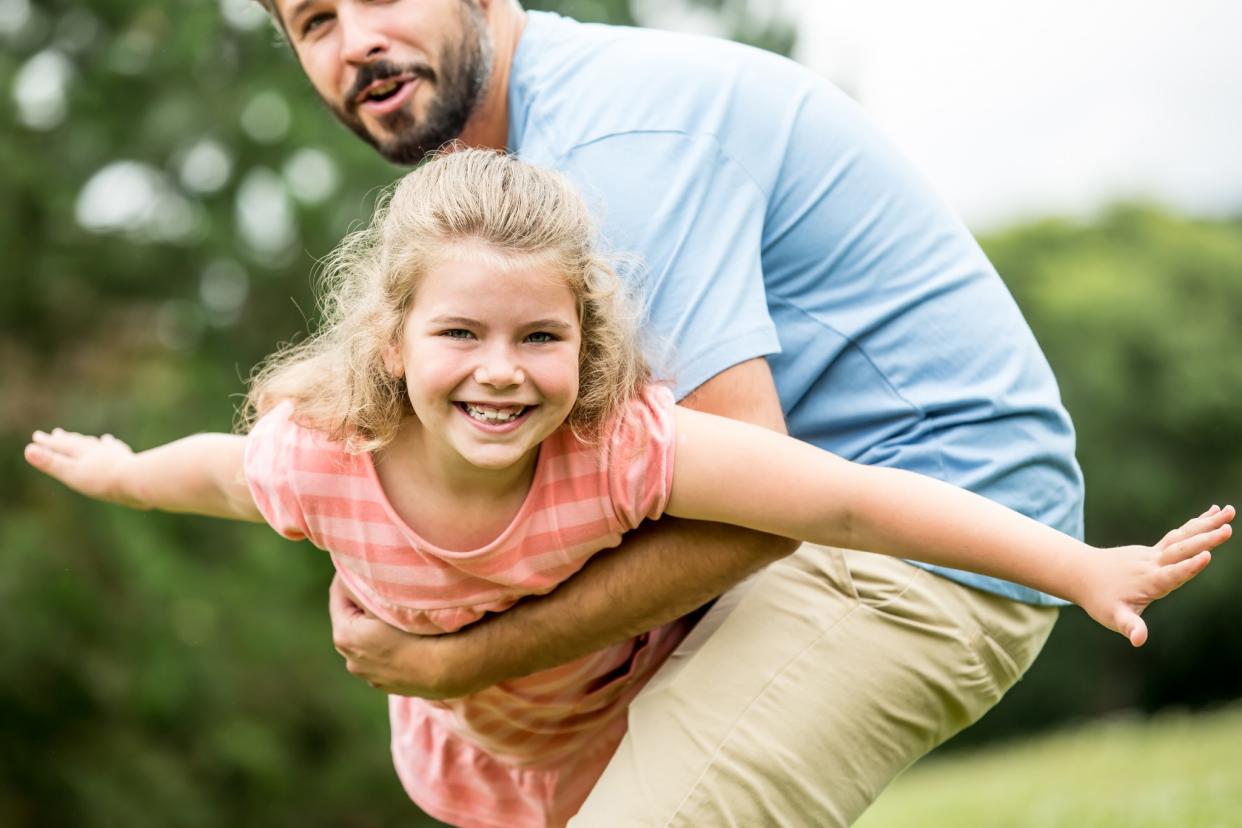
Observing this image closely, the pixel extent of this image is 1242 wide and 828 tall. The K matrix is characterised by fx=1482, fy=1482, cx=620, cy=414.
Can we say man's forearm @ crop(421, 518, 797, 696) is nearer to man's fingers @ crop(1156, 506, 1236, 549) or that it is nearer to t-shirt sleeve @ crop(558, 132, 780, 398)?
t-shirt sleeve @ crop(558, 132, 780, 398)

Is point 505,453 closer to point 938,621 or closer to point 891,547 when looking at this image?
point 891,547

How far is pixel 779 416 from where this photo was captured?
8.05 feet

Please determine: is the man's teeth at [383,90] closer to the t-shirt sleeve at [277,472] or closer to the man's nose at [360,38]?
the man's nose at [360,38]

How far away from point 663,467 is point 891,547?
38 centimetres

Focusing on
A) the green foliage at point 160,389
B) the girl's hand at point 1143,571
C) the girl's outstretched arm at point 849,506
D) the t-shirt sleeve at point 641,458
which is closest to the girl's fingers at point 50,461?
the t-shirt sleeve at point 641,458

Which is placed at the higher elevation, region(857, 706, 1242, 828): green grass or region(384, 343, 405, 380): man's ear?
region(384, 343, 405, 380): man's ear

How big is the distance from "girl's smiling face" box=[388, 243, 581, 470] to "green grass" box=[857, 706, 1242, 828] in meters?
2.86

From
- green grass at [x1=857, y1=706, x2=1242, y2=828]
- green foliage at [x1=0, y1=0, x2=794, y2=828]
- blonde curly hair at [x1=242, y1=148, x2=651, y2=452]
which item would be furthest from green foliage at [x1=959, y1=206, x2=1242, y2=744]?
blonde curly hair at [x1=242, y1=148, x2=651, y2=452]

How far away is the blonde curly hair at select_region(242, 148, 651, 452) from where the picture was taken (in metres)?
2.35

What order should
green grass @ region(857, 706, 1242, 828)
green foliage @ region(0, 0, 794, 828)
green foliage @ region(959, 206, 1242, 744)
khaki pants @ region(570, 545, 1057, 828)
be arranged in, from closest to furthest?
khaki pants @ region(570, 545, 1057, 828)
green grass @ region(857, 706, 1242, 828)
green foliage @ region(0, 0, 794, 828)
green foliage @ region(959, 206, 1242, 744)

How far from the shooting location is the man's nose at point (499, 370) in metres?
2.25

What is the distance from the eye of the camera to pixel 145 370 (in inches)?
377

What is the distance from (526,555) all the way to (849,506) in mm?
544

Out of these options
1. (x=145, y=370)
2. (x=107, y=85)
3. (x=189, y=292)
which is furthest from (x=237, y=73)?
(x=145, y=370)
